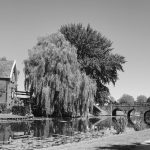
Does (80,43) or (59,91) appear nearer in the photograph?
(59,91)

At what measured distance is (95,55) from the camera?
53.0 metres

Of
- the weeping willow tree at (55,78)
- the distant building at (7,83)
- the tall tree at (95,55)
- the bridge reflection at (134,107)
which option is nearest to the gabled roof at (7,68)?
the distant building at (7,83)

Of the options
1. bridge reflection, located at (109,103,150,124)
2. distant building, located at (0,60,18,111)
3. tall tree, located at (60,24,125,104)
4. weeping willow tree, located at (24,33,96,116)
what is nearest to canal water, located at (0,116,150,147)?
weeping willow tree, located at (24,33,96,116)

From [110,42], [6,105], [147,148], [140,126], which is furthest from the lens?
[110,42]

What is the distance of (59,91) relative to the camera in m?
37.7

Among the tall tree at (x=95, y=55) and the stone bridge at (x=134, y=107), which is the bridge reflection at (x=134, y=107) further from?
the tall tree at (x=95, y=55)

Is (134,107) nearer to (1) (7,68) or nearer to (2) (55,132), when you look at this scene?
(1) (7,68)

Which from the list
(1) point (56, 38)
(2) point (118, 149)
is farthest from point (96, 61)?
(2) point (118, 149)

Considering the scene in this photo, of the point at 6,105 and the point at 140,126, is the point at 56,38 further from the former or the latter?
the point at 140,126

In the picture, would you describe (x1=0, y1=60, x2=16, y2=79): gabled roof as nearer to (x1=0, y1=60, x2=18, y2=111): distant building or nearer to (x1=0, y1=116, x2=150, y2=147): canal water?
(x1=0, y1=60, x2=18, y2=111): distant building

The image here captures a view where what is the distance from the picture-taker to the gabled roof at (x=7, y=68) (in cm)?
4503

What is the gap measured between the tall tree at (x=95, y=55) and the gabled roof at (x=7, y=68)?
36.0ft

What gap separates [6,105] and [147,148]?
108 feet

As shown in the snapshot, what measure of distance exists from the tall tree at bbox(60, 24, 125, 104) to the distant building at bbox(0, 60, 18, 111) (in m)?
11.4
